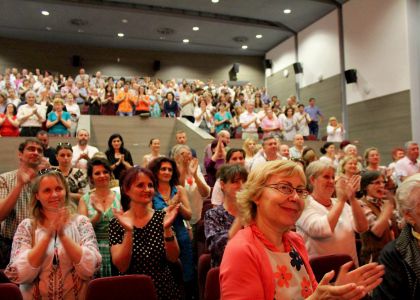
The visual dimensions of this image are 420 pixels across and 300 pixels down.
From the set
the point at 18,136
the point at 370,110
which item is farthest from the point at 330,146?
the point at 18,136

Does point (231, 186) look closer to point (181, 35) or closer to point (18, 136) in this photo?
point (18, 136)

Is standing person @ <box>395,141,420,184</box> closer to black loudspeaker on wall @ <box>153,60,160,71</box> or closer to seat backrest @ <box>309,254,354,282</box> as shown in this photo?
seat backrest @ <box>309,254,354,282</box>

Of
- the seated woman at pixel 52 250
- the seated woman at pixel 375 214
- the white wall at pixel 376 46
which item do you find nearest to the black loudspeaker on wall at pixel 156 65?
the white wall at pixel 376 46

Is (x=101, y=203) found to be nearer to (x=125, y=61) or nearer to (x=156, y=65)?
(x=156, y=65)

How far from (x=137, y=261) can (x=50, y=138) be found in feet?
18.6

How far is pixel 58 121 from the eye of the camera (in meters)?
7.54

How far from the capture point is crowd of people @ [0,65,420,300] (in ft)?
4.58

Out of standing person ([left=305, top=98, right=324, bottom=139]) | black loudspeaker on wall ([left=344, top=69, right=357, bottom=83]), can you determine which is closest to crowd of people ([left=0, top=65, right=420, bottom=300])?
standing person ([left=305, top=98, right=324, bottom=139])

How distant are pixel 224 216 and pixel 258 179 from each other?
107 centimetres

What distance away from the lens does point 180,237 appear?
287 centimetres

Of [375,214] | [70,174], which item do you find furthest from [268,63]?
[375,214]

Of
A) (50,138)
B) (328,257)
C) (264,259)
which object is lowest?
(328,257)

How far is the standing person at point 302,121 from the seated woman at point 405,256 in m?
8.29

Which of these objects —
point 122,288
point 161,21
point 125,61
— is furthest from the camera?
point 125,61
